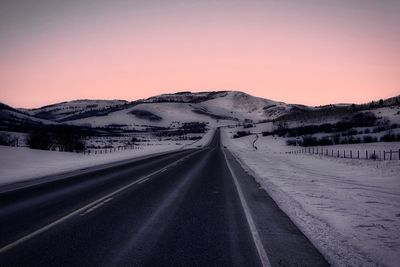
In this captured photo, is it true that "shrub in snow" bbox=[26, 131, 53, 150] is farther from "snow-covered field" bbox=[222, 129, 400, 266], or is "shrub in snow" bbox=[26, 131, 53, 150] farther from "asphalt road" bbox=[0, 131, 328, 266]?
"snow-covered field" bbox=[222, 129, 400, 266]

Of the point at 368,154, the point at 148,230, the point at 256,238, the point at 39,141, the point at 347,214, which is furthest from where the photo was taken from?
the point at 39,141

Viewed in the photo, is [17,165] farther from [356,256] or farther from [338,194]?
[356,256]

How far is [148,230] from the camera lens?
6.71 meters

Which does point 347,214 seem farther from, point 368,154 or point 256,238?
point 368,154

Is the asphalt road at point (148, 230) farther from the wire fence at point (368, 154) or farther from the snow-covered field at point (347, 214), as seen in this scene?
the wire fence at point (368, 154)

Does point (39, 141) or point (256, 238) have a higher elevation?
point (39, 141)

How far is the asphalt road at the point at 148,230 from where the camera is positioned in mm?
5164

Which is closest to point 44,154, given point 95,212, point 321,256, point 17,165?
point 17,165

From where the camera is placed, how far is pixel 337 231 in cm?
683

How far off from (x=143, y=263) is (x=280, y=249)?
2.25 m

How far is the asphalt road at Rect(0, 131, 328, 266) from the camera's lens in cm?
516

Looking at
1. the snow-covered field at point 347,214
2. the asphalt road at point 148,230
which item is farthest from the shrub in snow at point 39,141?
the snow-covered field at point 347,214

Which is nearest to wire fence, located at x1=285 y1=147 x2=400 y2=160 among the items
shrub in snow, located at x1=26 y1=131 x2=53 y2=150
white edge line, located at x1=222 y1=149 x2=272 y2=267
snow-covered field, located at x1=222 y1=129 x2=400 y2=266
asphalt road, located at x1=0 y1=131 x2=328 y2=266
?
snow-covered field, located at x1=222 y1=129 x2=400 y2=266

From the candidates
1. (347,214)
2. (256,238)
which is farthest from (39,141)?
(256,238)
